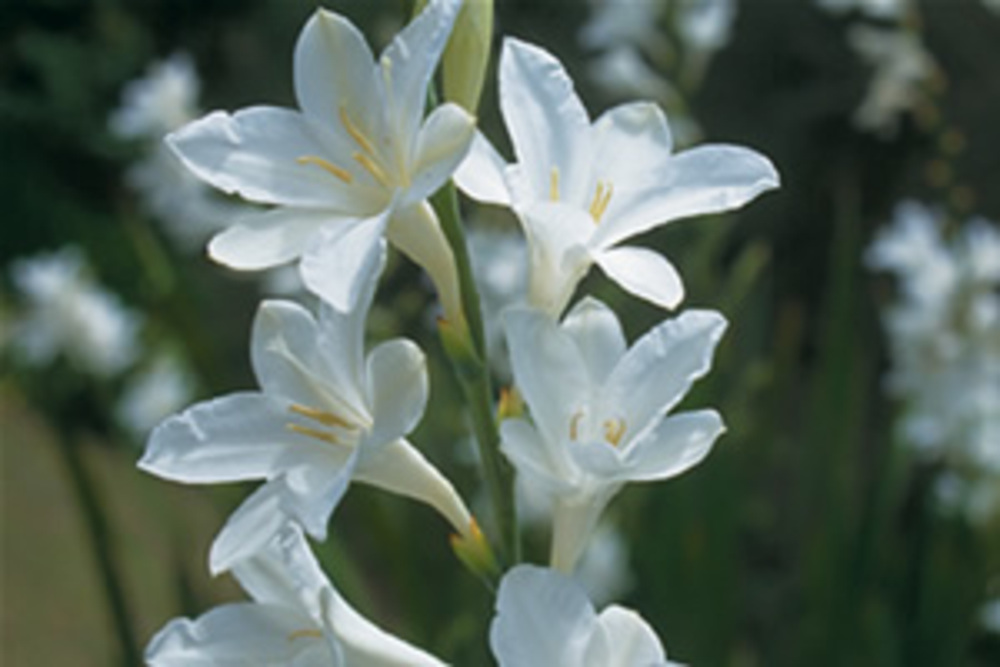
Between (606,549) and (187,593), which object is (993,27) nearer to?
(606,549)

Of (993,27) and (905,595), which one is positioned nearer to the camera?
(905,595)

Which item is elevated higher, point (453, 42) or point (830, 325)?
point (453, 42)

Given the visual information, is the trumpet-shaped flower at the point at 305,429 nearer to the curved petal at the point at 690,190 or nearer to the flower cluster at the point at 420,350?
the flower cluster at the point at 420,350

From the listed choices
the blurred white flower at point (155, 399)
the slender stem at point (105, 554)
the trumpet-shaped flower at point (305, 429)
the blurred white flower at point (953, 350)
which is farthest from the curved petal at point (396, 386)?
the blurred white flower at point (155, 399)

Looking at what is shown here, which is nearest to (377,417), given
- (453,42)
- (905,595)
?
(453,42)

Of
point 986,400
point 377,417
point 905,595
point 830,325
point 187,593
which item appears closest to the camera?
point 377,417
